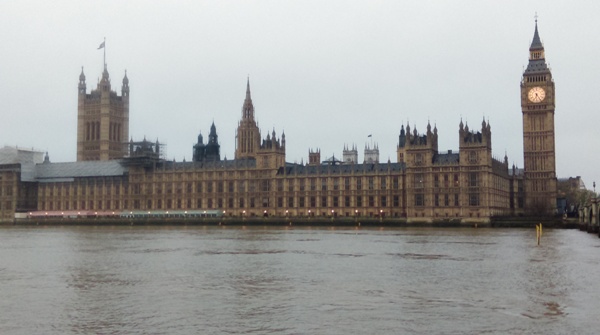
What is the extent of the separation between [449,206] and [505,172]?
23.3 m

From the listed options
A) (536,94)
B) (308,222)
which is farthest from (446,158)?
(308,222)

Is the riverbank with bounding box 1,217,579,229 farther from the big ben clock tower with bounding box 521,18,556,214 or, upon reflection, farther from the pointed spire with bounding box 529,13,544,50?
the pointed spire with bounding box 529,13,544,50

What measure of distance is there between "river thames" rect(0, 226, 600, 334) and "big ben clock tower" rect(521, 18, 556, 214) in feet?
324

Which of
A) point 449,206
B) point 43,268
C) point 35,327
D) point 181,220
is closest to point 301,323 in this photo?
point 35,327

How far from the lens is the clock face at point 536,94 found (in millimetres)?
153000

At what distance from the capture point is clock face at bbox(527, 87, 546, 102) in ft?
502

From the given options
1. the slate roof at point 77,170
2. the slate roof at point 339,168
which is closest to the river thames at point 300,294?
the slate roof at point 339,168

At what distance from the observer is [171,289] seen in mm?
34719

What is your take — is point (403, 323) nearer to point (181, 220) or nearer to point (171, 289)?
point (171, 289)

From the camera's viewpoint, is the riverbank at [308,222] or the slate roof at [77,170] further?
the slate roof at [77,170]

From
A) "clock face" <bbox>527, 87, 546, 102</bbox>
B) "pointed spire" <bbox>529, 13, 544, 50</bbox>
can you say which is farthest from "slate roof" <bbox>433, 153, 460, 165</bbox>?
"pointed spire" <bbox>529, 13, 544, 50</bbox>

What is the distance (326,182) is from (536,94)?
46530mm

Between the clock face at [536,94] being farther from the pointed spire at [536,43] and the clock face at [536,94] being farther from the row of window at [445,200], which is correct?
the row of window at [445,200]

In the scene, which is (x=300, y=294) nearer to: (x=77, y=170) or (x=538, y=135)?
(x=538, y=135)
